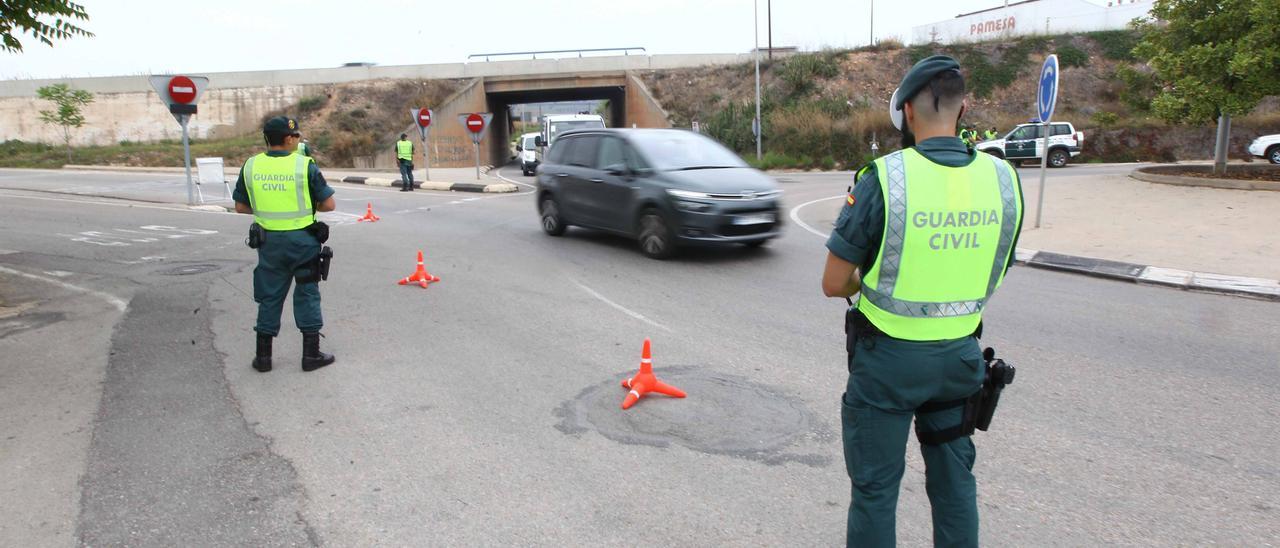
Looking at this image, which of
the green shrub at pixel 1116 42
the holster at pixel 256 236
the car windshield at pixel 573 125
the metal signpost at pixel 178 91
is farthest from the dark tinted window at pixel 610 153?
the green shrub at pixel 1116 42

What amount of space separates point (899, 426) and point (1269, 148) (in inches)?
1189

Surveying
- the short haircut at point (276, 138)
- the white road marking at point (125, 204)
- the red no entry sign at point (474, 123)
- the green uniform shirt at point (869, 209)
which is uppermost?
Answer: the red no entry sign at point (474, 123)

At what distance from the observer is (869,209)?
2.46 metres

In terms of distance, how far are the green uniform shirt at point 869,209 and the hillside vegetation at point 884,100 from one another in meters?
31.9

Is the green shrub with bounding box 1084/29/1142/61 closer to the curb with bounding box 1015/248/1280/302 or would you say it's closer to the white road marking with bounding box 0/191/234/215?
the curb with bounding box 1015/248/1280/302

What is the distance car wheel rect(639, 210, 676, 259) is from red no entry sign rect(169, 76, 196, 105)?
11.3 metres

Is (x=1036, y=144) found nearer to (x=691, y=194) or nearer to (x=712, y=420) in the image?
(x=691, y=194)

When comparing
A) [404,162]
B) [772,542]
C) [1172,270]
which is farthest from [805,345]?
[404,162]

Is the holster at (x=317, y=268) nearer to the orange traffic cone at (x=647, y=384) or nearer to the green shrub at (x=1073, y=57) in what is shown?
the orange traffic cone at (x=647, y=384)

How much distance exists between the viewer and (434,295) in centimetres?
848

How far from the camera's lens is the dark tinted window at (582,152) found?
11.8 meters

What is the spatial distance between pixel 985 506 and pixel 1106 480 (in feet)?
2.42

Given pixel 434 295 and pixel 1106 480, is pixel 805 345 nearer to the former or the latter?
pixel 1106 480

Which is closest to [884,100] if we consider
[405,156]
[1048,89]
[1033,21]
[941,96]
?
[1033,21]
